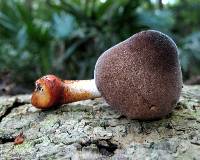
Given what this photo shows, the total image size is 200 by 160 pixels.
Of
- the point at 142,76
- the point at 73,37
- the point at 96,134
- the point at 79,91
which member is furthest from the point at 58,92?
the point at 73,37

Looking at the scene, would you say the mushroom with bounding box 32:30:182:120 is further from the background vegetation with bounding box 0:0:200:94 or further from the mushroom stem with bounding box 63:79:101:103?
the background vegetation with bounding box 0:0:200:94

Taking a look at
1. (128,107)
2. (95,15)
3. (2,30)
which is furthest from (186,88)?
(2,30)

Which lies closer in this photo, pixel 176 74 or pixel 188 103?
pixel 176 74

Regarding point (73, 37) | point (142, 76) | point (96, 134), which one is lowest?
point (73, 37)

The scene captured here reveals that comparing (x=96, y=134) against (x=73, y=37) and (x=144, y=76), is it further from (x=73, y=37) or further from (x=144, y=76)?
(x=73, y=37)

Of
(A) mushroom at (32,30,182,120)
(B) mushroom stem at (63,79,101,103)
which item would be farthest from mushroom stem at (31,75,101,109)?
(A) mushroom at (32,30,182,120)

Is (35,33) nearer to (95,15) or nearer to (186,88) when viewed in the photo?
(95,15)
